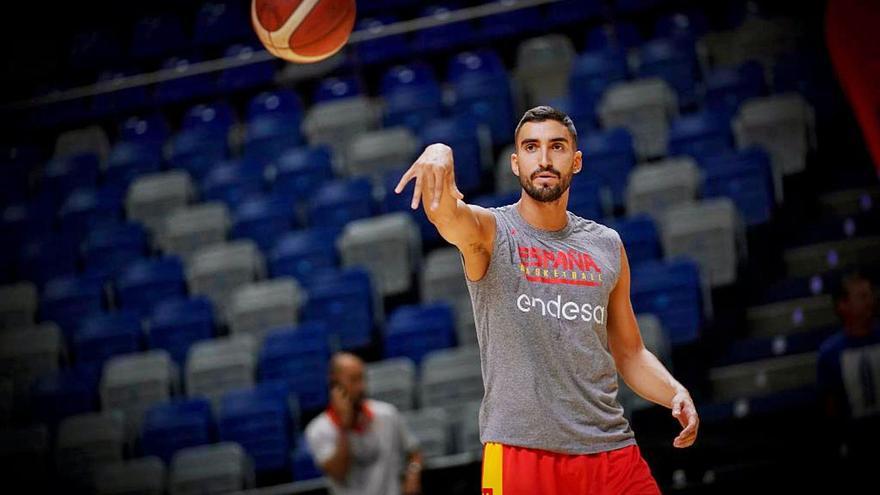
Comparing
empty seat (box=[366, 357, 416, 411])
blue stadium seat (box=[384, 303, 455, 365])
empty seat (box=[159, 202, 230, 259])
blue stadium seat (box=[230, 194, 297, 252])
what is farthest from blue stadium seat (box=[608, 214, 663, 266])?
empty seat (box=[159, 202, 230, 259])

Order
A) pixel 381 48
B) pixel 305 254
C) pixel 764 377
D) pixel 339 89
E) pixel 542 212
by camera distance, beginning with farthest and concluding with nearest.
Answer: pixel 381 48 < pixel 339 89 < pixel 305 254 < pixel 764 377 < pixel 542 212

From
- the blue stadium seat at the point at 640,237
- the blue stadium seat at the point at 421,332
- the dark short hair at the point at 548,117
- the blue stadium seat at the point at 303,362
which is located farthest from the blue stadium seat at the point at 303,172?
the dark short hair at the point at 548,117

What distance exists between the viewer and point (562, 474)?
3355 millimetres

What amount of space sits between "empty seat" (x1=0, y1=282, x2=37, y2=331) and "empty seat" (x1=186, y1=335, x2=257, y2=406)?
2.11 meters

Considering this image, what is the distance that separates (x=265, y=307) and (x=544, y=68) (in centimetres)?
370

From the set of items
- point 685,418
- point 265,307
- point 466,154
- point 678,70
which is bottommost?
point 685,418

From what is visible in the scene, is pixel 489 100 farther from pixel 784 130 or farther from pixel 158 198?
pixel 158 198

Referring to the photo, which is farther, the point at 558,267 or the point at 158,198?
the point at 158,198

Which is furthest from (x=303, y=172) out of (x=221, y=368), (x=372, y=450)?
(x=372, y=450)

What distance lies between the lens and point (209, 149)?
36.9 ft

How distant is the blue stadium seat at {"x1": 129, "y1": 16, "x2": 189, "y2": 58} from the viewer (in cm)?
1283

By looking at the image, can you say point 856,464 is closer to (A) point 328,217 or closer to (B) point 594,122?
(B) point 594,122

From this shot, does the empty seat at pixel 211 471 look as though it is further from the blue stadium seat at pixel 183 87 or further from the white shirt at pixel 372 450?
the blue stadium seat at pixel 183 87

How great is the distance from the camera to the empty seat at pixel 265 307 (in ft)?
28.8
